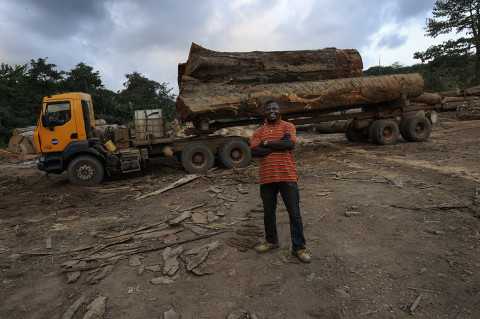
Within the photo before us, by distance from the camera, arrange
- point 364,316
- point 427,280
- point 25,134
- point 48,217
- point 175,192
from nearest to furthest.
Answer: point 364,316, point 427,280, point 48,217, point 175,192, point 25,134

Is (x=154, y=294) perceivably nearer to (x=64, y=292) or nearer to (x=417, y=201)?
(x=64, y=292)

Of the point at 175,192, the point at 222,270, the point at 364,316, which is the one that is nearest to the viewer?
the point at 364,316

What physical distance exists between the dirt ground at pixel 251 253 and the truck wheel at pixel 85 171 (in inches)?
55.4

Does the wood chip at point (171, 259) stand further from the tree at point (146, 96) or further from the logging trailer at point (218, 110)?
the tree at point (146, 96)

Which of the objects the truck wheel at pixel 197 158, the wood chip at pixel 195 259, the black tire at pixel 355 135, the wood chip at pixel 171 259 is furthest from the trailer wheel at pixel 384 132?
the wood chip at pixel 171 259

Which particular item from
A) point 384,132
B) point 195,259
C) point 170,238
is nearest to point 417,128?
point 384,132

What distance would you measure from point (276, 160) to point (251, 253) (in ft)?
4.28

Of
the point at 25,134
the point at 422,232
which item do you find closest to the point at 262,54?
the point at 422,232

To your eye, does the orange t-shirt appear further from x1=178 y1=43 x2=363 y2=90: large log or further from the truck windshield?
the truck windshield

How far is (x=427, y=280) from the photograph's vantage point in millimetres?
2984

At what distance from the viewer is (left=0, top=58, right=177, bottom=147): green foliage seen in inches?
920

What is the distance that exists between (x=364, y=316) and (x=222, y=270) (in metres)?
1.60

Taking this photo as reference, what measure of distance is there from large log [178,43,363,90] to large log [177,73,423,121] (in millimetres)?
513

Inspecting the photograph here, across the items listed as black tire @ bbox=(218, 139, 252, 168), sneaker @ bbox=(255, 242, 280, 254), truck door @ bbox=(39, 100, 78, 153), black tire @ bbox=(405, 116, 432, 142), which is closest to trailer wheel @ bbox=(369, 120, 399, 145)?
black tire @ bbox=(405, 116, 432, 142)
